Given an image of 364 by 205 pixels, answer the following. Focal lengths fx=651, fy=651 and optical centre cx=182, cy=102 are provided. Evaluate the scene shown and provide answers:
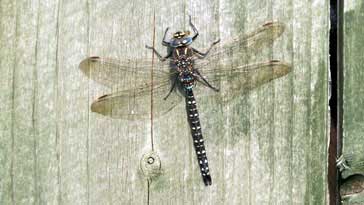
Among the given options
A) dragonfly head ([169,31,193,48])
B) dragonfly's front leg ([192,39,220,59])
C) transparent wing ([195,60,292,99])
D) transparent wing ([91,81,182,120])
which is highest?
dragonfly head ([169,31,193,48])

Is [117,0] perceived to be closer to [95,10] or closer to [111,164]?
[95,10]

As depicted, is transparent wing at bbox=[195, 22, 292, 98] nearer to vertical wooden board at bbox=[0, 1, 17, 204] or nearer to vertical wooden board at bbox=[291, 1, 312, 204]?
vertical wooden board at bbox=[291, 1, 312, 204]

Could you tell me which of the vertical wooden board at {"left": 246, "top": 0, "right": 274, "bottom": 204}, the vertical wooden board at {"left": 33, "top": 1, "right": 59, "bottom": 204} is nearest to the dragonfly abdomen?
Result: the vertical wooden board at {"left": 246, "top": 0, "right": 274, "bottom": 204}

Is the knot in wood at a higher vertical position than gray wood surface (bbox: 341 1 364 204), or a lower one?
lower

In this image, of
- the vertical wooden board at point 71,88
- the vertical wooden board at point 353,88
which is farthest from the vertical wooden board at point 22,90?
the vertical wooden board at point 353,88

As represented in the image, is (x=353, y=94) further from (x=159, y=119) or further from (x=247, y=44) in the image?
(x=159, y=119)
